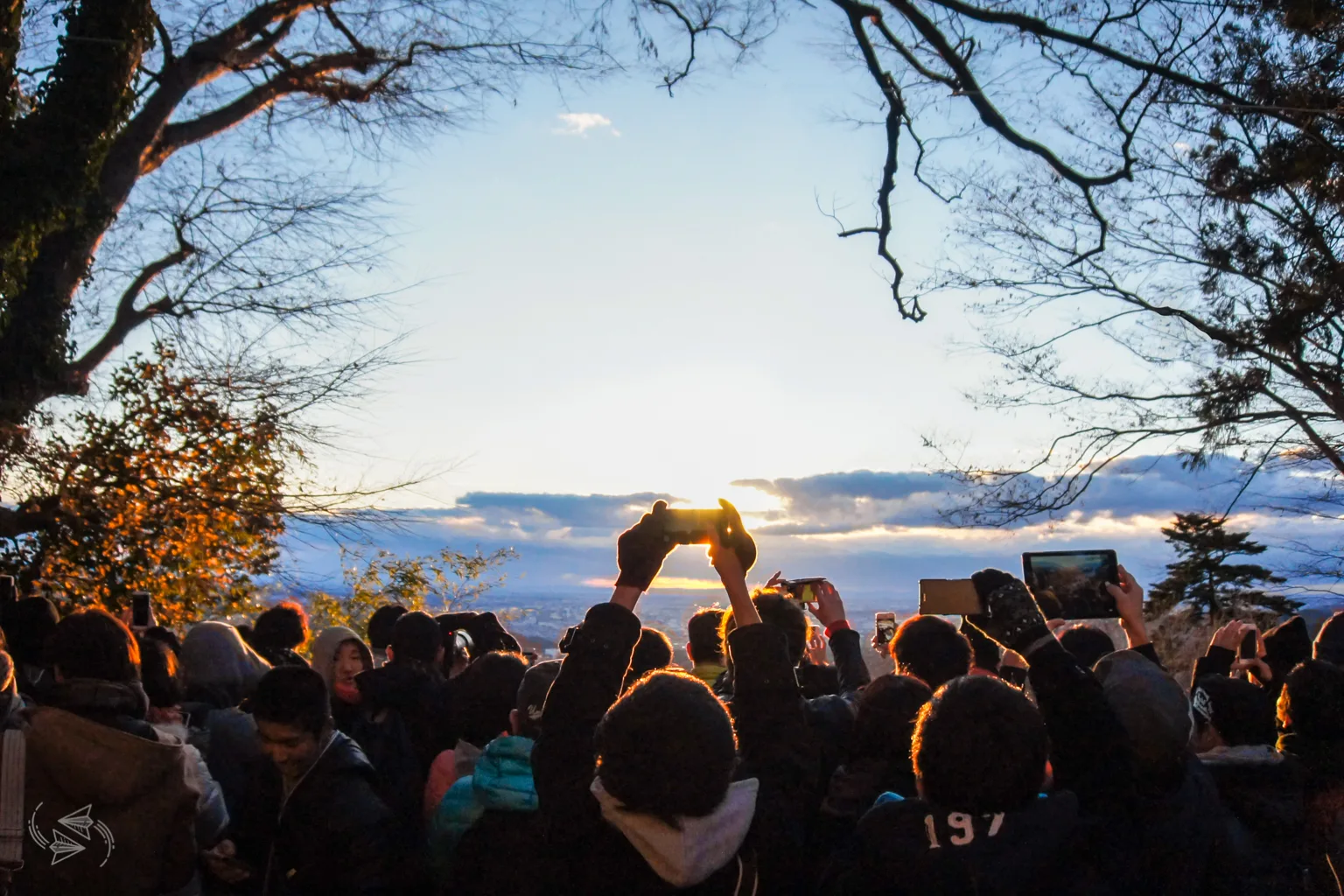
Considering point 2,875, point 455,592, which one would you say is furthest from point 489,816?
point 455,592

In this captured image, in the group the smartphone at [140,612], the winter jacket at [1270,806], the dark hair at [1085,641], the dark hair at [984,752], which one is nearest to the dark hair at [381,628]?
the smartphone at [140,612]

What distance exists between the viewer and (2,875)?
313 centimetres

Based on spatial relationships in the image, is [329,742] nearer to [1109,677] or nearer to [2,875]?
[2,875]

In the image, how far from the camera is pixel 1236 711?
398 centimetres

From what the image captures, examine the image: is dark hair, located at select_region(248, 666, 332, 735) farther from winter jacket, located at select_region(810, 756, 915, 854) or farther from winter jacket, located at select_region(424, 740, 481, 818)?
winter jacket, located at select_region(810, 756, 915, 854)

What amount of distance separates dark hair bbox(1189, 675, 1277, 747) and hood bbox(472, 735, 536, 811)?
233 cm

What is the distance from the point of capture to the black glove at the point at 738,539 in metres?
3.02

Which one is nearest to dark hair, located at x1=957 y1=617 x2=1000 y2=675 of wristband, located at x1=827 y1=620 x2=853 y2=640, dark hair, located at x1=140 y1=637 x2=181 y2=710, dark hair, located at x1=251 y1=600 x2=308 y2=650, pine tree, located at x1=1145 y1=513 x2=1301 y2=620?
wristband, located at x1=827 y1=620 x2=853 y2=640

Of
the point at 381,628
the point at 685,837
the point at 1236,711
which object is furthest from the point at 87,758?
the point at 1236,711

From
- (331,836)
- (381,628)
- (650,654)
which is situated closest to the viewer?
(331,836)

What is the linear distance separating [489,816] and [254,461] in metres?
8.12

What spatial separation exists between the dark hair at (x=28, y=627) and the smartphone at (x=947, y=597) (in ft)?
12.5

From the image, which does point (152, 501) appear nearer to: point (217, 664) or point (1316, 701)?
point (217, 664)

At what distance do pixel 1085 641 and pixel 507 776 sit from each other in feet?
8.23
